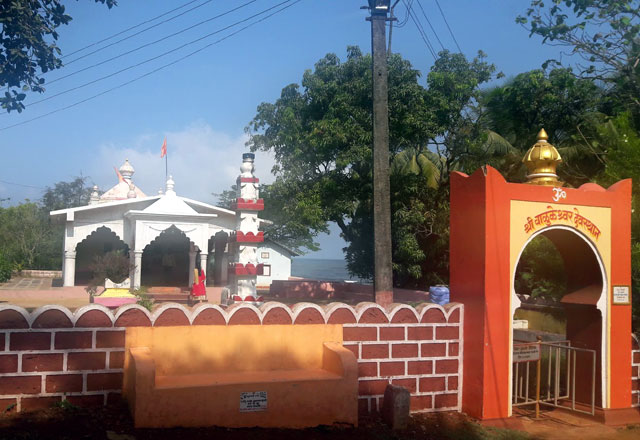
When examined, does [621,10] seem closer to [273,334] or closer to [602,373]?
[602,373]

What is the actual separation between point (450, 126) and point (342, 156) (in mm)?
4173

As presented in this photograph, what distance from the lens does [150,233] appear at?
77.4 ft

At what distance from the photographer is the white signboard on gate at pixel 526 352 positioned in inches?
319

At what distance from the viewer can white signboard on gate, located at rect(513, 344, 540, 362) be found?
8102mm

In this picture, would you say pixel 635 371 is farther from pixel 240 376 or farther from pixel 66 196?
pixel 66 196

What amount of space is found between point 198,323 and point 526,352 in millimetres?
4423

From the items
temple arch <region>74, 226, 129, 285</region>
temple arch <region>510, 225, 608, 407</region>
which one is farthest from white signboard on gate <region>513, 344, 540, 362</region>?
temple arch <region>74, 226, 129, 285</region>

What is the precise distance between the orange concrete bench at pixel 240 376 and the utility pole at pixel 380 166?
4382 mm

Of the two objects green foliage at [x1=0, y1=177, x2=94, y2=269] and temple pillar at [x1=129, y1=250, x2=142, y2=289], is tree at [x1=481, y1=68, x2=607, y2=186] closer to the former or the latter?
temple pillar at [x1=129, y1=250, x2=142, y2=289]

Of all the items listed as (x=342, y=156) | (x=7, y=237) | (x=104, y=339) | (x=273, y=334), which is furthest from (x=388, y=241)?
(x=7, y=237)

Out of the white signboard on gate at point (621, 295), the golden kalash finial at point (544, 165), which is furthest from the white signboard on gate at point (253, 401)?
the white signboard on gate at point (621, 295)

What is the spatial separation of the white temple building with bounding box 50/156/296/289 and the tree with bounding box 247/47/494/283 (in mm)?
2646

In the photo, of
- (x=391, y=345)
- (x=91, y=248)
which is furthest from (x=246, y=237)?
(x=91, y=248)

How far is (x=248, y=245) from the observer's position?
57.1 ft
